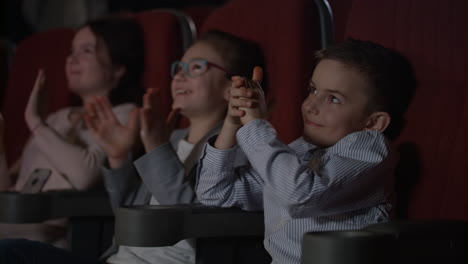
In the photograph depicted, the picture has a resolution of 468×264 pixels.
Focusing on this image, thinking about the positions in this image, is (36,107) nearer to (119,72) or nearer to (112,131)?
(119,72)

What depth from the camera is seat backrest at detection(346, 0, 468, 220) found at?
116cm

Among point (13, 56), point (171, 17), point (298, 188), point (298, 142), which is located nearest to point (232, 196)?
point (298, 142)

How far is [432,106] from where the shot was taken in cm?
121

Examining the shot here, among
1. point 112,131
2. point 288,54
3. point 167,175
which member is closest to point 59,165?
point 112,131

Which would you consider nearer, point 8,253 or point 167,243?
point 167,243

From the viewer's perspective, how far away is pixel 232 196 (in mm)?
1297

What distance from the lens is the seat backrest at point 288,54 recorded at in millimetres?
1437

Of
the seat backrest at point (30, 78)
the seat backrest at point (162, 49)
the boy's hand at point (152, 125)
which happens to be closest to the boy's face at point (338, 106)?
the boy's hand at point (152, 125)

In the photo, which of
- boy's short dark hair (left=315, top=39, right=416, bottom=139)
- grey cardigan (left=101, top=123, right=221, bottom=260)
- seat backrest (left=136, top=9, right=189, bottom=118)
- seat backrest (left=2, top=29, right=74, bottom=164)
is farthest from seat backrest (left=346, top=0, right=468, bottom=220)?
seat backrest (left=2, top=29, right=74, bottom=164)

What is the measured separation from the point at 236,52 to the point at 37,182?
62 centimetres

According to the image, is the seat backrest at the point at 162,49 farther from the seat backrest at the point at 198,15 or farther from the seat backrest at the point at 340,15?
the seat backrest at the point at 340,15

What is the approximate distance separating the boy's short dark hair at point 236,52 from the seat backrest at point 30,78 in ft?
2.89

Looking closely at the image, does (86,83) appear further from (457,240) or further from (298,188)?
(457,240)

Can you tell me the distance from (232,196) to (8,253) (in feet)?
1.45
